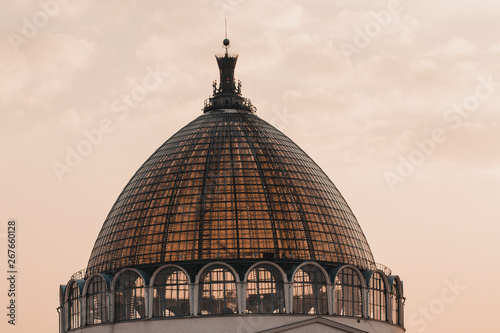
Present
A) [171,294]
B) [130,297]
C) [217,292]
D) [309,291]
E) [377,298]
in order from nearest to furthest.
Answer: [217,292] < [171,294] < [309,291] < [130,297] < [377,298]

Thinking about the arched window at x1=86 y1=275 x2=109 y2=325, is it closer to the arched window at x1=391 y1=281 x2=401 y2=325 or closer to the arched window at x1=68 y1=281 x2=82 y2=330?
the arched window at x1=68 y1=281 x2=82 y2=330

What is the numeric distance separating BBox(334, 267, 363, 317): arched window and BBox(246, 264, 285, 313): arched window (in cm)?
399

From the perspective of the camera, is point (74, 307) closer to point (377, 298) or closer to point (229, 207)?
point (229, 207)

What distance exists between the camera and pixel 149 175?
10594cm

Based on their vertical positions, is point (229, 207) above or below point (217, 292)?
above

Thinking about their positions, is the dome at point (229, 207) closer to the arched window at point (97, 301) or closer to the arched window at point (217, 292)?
the arched window at point (217, 292)

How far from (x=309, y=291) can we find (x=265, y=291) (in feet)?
9.80

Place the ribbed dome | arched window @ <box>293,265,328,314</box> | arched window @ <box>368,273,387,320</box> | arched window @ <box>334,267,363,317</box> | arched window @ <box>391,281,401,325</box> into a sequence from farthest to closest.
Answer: arched window @ <box>391,281,401,325</box>
arched window @ <box>368,273,387,320</box>
the ribbed dome
arched window @ <box>334,267,363,317</box>
arched window @ <box>293,265,328,314</box>

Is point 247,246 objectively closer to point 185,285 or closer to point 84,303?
point 185,285

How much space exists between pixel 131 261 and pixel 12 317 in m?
10.7

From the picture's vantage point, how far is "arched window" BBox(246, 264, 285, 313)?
9738 centimetres

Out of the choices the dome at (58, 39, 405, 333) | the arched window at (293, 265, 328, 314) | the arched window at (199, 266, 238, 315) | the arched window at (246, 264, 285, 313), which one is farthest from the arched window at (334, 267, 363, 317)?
the arched window at (199, 266, 238, 315)

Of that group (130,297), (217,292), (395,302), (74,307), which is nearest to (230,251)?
(217,292)

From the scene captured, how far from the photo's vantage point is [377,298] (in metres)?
102
